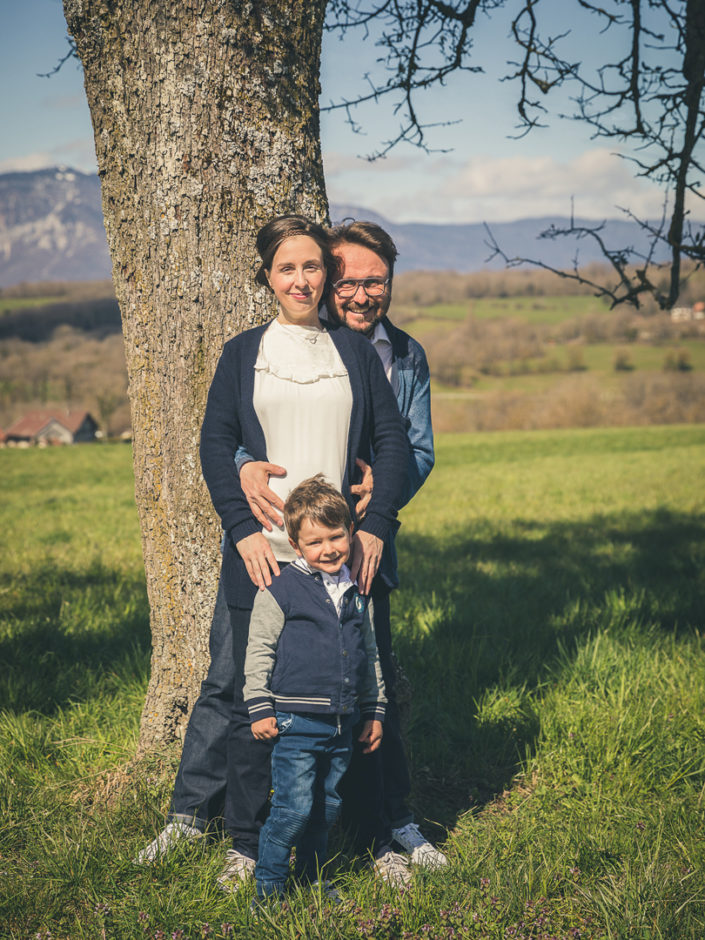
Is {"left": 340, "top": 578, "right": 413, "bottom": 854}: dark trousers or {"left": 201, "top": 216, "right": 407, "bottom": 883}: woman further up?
{"left": 201, "top": 216, "right": 407, "bottom": 883}: woman

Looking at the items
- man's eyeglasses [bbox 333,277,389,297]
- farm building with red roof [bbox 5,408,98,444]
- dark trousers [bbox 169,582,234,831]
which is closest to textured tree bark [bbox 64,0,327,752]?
dark trousers [bbox 169,582,234,831]

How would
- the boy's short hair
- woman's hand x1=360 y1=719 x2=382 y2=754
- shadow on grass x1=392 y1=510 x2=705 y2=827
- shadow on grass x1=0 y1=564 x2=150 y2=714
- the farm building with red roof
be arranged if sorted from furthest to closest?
the farm building with red roof < shadow on grass x1=0 y1=564 x2=150 y2=714 < shadow on grass x1=392 y1=510 x2=705 y2=827 < woman's hand x1=360 y1=719 x2=382 y2=754 < the boy's short hair

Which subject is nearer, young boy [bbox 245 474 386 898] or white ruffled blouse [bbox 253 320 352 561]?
young boy [bbox 245 474 386 898]

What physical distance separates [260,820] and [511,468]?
18.7m

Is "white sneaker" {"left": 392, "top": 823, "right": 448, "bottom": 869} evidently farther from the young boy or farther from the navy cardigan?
the navy cardigan

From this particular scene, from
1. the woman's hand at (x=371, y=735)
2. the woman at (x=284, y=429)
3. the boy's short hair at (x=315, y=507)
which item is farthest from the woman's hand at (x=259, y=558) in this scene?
the woman's hand at (x=371, y=735)

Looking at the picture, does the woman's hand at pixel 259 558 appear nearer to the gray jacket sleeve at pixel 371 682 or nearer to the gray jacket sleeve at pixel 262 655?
the gray jacket sleeve at pixel 262 655

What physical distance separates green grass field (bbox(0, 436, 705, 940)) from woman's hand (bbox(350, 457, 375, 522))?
1.19 metres

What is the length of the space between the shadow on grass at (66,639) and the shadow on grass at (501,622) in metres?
1.72

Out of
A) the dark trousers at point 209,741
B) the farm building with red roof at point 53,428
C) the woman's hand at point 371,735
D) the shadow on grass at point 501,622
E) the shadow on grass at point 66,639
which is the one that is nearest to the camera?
the woman's hand at point 371,735

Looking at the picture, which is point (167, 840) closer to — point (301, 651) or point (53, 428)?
point (301, 651)

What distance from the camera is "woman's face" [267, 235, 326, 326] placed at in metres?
2.48

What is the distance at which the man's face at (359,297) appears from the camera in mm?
2623

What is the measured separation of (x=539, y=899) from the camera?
244 cm
